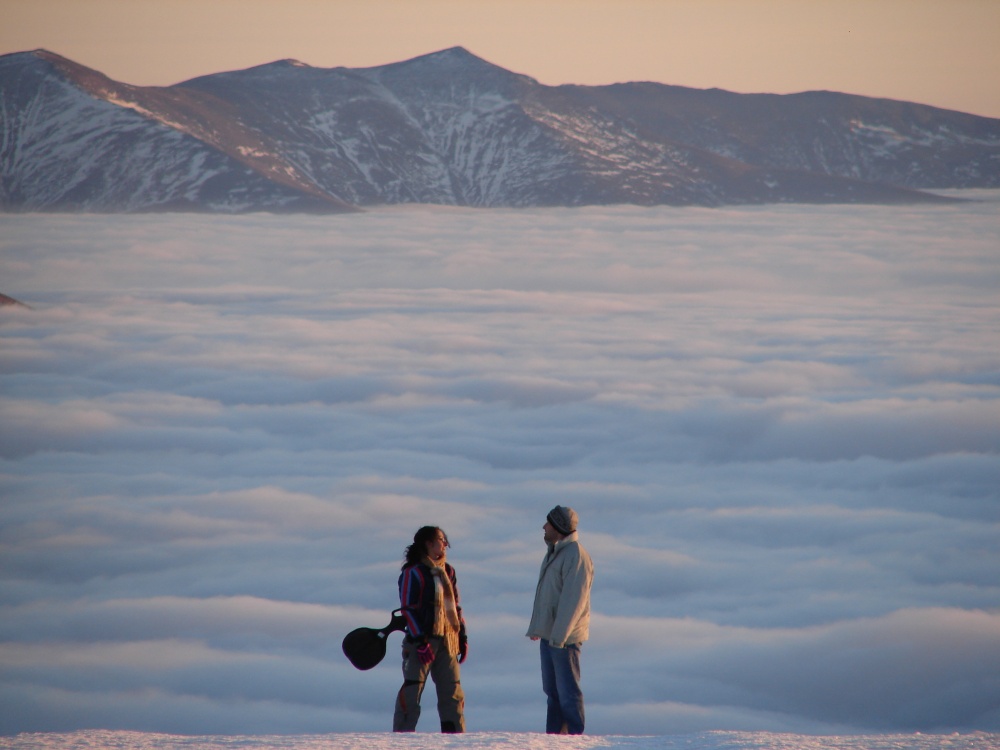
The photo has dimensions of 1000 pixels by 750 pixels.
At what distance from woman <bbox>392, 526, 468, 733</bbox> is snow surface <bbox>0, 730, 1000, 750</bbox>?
29 centimetres

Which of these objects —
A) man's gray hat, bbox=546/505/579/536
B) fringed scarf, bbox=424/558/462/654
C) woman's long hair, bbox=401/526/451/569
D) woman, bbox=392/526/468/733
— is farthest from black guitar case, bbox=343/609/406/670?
man's gray hat, bbox=546/505/579/536

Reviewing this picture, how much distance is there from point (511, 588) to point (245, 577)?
51.9 ft

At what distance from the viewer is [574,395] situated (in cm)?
13188

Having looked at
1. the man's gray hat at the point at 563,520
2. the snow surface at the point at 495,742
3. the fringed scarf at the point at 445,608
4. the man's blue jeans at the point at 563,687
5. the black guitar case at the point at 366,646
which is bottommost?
the snow surface at the point at 495,742

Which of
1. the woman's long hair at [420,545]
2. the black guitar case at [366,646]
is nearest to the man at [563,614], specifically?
the woman's long hair at [420,545]

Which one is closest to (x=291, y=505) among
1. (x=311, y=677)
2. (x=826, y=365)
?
(x=311, y=677)

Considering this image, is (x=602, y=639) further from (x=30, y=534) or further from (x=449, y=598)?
(x=449, y=598)

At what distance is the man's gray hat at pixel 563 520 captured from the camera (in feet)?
25.9

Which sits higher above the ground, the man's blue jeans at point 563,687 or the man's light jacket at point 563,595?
the man's light jacket at point 563,595

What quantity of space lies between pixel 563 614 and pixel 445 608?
825mm

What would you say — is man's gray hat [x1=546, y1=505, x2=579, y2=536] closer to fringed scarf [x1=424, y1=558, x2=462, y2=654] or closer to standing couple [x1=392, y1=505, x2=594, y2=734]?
standing couple [x1=392, y1=505, x2=594, y2=734]

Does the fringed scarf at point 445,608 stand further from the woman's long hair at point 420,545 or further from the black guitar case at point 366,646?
the black guitar case at point 366,646

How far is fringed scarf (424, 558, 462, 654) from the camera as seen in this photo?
7.94 m

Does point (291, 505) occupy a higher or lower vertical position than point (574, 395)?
lower
